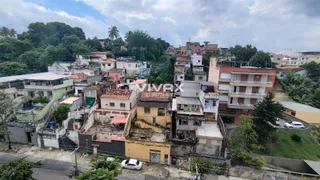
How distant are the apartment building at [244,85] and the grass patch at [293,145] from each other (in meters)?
6.19

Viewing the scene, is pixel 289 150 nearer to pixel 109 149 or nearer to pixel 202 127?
pixel 202 127

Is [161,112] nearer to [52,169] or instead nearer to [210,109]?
[210,109]

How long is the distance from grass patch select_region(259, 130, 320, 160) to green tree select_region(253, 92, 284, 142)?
2.57m

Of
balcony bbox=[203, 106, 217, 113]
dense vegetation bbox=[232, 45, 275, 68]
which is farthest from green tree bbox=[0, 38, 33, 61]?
dense vegetation bbox=[232, 45, 275, 68]

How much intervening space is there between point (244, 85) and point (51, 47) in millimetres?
57621

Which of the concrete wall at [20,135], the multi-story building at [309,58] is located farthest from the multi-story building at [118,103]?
the multi-story building at [309,58]

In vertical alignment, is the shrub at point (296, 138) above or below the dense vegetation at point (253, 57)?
below

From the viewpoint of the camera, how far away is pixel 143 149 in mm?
20547

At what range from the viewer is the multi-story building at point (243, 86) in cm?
2816

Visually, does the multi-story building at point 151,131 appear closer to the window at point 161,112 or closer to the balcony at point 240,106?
the window at point 161,112

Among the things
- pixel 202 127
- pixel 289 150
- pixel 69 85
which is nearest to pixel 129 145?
pixel 202 127

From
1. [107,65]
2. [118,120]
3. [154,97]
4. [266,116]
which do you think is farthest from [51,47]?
[266,116]

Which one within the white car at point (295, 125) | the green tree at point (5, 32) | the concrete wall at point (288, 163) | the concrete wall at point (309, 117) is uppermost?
the green tree at point (5, 32)

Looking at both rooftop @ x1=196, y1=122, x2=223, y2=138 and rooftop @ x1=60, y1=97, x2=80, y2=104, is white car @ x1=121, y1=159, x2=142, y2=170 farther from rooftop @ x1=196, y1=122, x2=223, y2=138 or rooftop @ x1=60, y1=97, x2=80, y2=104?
rooftop @ x1=60, y1=97, x2=80, y2=104
